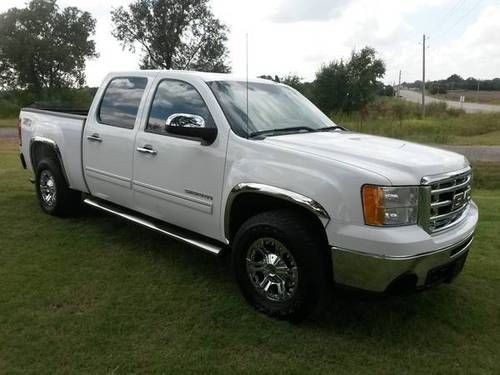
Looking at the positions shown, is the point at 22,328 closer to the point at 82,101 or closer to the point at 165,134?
the point at 165,134

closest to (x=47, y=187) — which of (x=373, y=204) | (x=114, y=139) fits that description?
(x=114, y=139)

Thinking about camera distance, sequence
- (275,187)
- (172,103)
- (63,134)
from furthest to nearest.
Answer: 1. (63,134)
2. (172,103)
3. (275,187)

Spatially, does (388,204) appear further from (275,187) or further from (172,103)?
(172,103)

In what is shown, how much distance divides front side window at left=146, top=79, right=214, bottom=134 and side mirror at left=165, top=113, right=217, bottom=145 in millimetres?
216

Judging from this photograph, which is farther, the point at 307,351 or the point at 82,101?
the point at 82,101

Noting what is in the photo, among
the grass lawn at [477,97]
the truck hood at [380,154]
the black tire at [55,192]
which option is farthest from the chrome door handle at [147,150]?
the grass lawn at [477,97]

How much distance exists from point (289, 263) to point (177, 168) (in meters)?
1.33

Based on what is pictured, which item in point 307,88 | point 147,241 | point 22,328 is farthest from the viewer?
point 307,88

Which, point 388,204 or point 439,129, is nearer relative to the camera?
point 388,204

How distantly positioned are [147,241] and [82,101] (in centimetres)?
3402

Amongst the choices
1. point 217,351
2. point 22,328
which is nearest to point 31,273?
point 22,328

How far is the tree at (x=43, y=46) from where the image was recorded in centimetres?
4000

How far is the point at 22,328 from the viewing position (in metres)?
3.62

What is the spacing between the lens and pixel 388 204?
3211 mm
